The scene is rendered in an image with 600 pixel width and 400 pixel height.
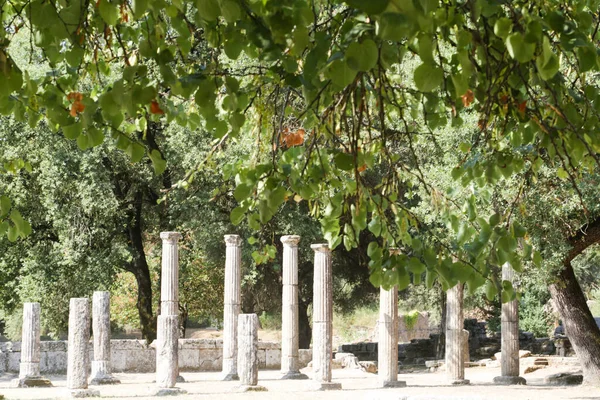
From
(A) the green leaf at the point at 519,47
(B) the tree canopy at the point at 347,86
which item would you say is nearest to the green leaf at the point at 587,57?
(B) the tree canopy at the point at 347,86

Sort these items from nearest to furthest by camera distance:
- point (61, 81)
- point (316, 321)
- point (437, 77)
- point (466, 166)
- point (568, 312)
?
1. point (437, 77)
2. point (61, 81)
3. point (466, 166)
4. point (568, 312)
5. point (316, 321)

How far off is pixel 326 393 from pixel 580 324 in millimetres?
5566

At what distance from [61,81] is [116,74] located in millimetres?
20474

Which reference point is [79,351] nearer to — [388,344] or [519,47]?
[388,344]

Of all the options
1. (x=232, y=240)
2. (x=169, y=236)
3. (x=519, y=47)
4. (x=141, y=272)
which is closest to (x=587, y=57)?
(x=519, y=47)

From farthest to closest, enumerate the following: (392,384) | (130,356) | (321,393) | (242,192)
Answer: (130,356), (392,384), (321,393), (242,192)

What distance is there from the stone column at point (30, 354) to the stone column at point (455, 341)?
938 cm

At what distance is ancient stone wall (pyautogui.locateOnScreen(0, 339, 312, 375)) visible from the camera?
1078 inches

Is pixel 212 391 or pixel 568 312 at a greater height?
pixel 568 312

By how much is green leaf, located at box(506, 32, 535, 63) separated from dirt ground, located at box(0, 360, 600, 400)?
38.2 ft

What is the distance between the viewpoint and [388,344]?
22.6m

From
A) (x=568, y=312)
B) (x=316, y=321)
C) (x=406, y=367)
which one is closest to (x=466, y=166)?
(x=568, y=312)

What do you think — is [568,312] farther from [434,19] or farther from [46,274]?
[434,19]

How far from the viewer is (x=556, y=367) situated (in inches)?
1087
